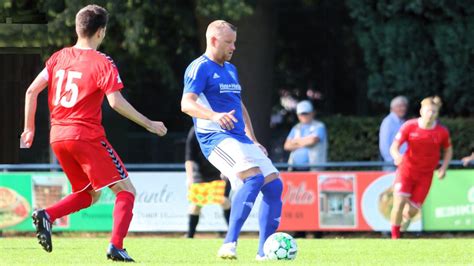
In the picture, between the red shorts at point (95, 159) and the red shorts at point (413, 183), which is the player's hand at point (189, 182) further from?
the red shorts at point (95, 159)

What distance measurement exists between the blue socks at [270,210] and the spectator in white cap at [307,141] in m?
7.77

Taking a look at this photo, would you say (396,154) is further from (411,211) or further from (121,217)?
(121,217)

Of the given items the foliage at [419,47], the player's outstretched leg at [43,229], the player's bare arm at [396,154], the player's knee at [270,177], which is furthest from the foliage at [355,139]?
the player's outstretched leg at [43,229]

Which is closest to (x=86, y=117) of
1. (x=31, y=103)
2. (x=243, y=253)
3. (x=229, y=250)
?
(x=31, y=103)

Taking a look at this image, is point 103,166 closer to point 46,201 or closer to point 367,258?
point 367,258

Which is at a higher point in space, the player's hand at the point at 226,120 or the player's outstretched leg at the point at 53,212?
the player's hand at the point at 226,120

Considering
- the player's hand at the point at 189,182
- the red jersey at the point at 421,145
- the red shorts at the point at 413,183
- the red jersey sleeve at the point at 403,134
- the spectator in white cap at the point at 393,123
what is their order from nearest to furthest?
the red jersey sleeve at the point at 403,134 → the red jersey at the point at 421,145 → the red shorts at the point at 413,183 → the player's hand at the point at 189,182 → the spectator in white cap at the point at 393,123

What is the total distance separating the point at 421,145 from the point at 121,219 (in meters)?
6.86

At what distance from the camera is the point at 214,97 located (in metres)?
10.6

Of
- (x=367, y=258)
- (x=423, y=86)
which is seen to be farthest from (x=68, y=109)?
(x=423, y=86)

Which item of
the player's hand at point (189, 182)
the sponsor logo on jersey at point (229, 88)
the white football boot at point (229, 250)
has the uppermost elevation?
the player's hand at point (189, 182)

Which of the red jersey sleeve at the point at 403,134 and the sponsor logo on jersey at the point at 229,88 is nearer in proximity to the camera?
the sponsor logo on jersey at the point at 229,88

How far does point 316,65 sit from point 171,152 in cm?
318

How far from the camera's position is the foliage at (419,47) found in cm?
1923
